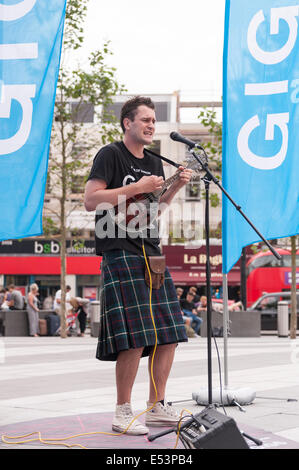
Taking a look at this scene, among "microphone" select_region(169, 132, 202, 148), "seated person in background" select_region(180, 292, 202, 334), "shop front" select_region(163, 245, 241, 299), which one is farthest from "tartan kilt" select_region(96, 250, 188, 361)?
"shop front" select_region(163, 245, 241, 299)

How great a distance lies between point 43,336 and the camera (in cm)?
2027

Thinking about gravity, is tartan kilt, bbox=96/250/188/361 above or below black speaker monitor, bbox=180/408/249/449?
above

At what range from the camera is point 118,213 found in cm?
456

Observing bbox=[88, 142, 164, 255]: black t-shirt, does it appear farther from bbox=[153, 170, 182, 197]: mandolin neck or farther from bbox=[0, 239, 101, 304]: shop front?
bbox=[0, 239, 101, 304]: shop front

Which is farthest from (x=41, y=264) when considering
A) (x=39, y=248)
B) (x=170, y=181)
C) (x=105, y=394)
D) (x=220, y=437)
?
(x=220, y=437)

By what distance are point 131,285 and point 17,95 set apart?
1497 mm

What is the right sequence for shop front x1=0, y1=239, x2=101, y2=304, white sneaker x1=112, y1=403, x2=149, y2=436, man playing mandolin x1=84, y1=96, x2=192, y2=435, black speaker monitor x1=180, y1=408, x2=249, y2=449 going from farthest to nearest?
shop front x1=0, y1=239, x2=101, y2=304 < man playing mandolin x1=84, y1=96, x2=192, y2=435 < white sneaker x1=112, y1=403, x2=149, y2=436 < black speaker monitor x1=180, y1=408, x2=249, y2=449

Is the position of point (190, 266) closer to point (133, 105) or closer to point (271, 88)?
point (271, 88)

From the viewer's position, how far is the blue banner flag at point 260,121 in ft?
18.7

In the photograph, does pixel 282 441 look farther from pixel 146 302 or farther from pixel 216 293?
pixel 216 293

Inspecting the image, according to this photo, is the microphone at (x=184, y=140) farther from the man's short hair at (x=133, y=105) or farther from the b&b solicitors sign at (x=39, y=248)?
the b&b solicitors sign at (x=39, y=248)

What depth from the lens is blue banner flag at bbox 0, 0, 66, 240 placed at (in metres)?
4.70

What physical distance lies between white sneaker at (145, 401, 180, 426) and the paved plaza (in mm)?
291
